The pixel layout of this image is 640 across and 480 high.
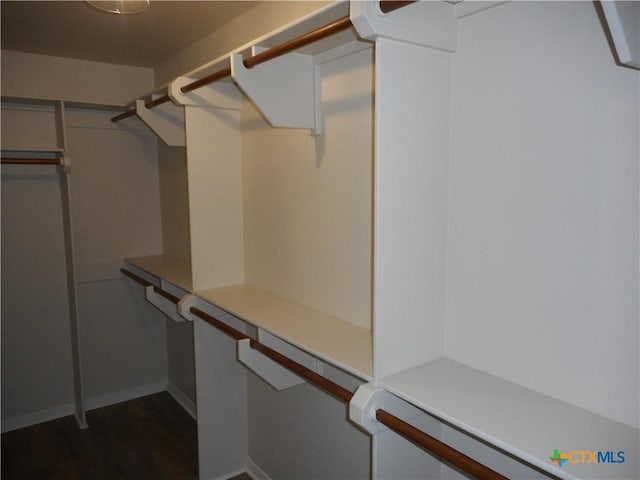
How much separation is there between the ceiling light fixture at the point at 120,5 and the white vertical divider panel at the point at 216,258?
490 mm

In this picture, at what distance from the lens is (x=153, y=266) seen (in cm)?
310

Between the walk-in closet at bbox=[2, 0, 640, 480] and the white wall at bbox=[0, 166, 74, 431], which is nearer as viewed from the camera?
the walk-in closet at bbox=[2, 0, 640, 480]

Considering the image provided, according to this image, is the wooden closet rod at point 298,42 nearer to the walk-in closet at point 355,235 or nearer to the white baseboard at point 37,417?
the walk-in closet at point 355,235

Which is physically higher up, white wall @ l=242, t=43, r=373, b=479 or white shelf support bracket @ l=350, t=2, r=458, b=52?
white shelf support bracket @ l=350, t=2, r=458, b=52

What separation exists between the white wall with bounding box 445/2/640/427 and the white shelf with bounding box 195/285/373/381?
0.32m

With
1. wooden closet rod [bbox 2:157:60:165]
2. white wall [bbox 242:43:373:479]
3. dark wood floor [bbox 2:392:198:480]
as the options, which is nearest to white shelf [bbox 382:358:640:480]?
white wall [bbox 242:43:373:479]

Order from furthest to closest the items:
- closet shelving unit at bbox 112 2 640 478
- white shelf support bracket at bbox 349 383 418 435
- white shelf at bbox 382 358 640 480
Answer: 1. white shelf support bracket at bbox 349 383 418 435
2. closet shelving unit at bbox 112 2 640 478
3. white shelf at bbox 382 358 640 480

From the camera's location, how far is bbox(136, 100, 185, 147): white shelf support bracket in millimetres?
2707

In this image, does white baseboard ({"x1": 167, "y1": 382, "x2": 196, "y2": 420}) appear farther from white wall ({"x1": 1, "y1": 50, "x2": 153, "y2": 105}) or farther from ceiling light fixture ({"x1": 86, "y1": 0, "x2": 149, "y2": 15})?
ceiling light fixture ({"x1": 86, "y1": 0, "x2": 149, "y2": 15})

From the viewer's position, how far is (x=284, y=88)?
1761 mm

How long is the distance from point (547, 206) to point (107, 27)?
2.36 meters

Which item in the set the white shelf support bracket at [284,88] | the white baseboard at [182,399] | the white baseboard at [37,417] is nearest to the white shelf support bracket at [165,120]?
the white shelf support bracket at [284,88]

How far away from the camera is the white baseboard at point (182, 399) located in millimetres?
3334

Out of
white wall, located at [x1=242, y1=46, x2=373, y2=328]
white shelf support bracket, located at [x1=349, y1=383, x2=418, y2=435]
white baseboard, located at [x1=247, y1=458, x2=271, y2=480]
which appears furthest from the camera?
white baseboard, located at [x1=247, y1=458, x2=271, y2=480]
